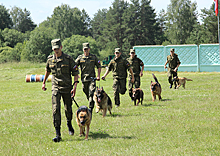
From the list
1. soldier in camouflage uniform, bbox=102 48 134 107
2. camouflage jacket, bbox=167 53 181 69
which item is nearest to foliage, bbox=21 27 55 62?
camouflage jacket, bbox=167 53 181 69

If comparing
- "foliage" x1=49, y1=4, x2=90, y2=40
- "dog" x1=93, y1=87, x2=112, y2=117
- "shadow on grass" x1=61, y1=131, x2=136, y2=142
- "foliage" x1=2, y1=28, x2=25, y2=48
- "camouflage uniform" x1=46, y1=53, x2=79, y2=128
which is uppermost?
"foliage" x1=49, y1=4, x2=90, y2=40

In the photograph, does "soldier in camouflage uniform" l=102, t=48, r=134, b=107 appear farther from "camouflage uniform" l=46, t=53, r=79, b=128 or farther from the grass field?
"camouflage uniform" l=46, t=53, r=79, b=128

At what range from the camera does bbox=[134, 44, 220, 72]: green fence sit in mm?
32031

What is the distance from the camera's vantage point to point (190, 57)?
32531 millimetres

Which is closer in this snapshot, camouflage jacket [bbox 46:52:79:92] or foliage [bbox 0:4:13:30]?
camouflage jacket [bbox 46:52:79:92]

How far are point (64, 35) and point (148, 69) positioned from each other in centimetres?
6225

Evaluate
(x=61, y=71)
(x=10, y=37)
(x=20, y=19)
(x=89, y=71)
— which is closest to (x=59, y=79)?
(x=61, y=71)

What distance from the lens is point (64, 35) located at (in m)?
91.2

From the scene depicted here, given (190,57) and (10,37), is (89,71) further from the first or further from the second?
(10,37)

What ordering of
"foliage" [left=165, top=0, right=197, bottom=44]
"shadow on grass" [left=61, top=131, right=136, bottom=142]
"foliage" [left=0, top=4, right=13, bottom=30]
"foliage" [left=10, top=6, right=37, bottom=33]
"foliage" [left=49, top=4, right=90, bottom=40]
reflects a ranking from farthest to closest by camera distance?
"foliage" [left=10, top=6, right=37, bottom=33] → "foliage" [left=0, top=4, right=13, bottom=30] → "foliage" [left=49, top=4, right=90, bottom=40] → "foliage" [left=165, top=0, right=197, bottom=44] → "shadow on grass" [left=61, top=131, right=136, bottom=142]

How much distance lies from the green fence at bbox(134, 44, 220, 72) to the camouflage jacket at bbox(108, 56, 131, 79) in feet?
74.5

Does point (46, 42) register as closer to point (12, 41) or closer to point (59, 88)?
point (12, 41)

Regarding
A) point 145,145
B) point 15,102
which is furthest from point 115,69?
point 15,102

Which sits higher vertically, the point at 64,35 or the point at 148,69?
the point at 64,35
